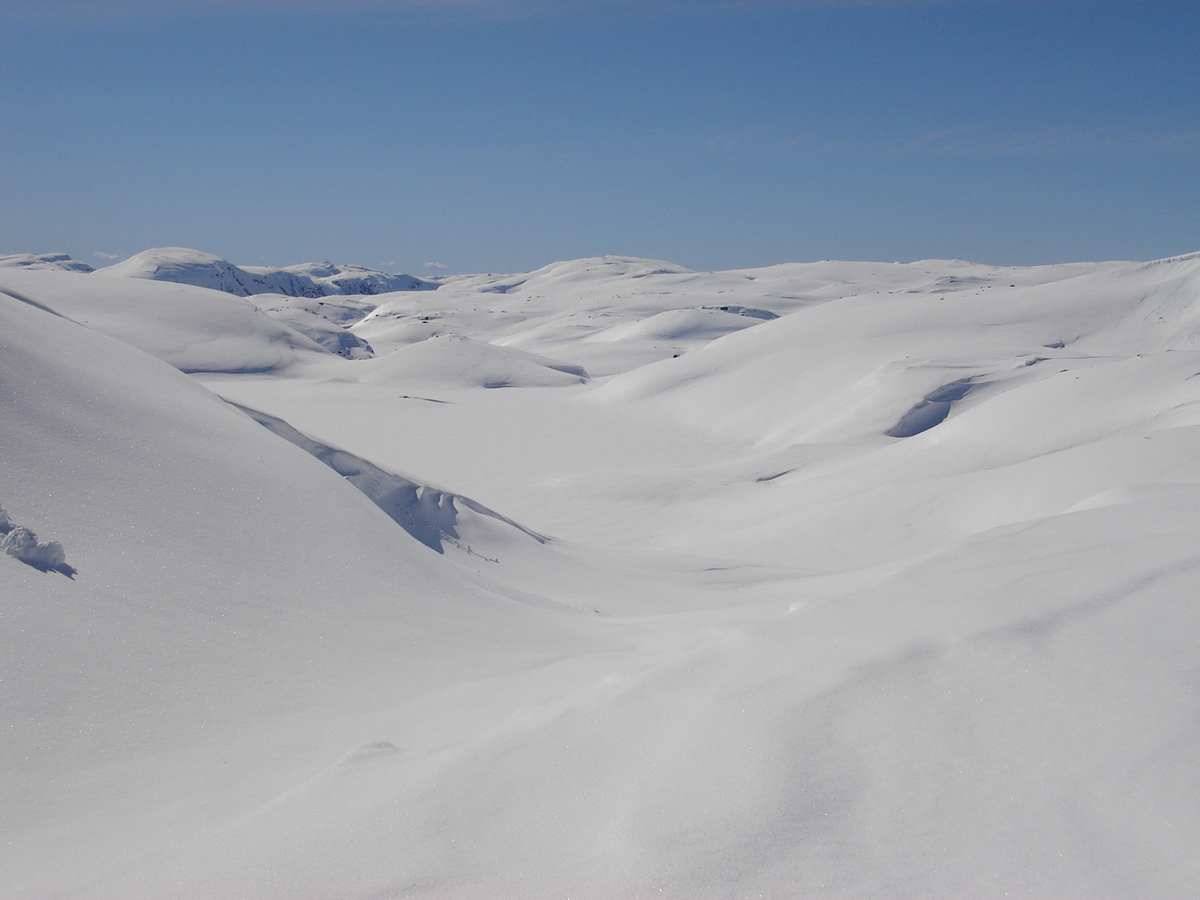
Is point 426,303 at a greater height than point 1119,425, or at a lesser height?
greater

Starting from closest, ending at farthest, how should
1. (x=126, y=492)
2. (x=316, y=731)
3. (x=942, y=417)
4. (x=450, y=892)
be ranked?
1. (x=450, y=892)
2. (x=316, y=731)
3. (x=126, y=492)
4. (x=942, y=417)

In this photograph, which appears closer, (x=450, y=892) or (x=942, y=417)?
(x=450, y=892)

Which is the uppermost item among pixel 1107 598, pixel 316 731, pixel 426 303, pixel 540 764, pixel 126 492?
pixel 426 303

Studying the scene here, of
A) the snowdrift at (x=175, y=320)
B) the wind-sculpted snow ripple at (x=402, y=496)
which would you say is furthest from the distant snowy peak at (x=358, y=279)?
the wind-sculpted snow ripple at (x=402, y=496)

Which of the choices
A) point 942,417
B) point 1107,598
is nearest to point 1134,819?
point 1107,598

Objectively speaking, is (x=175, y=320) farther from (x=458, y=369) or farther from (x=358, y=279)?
(x=358, y=279)

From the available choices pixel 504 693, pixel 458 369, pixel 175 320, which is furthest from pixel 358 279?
pixel 504 693

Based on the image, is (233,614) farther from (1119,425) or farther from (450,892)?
(1119,425)

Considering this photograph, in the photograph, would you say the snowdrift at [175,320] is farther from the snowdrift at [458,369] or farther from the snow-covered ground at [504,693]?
the snow-covered ground at [504,693]
